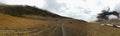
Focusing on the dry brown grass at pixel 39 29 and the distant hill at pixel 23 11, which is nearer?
the dry brown grass at pixel 39 29

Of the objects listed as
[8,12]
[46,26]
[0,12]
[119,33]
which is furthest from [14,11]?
[119,33]

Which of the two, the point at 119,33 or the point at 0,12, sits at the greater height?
the point at 0,12

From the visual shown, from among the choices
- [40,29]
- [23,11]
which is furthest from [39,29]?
[23,11]

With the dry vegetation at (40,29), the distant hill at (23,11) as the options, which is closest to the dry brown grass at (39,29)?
the dry vegetation at (40,29)

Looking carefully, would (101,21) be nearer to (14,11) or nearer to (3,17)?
(14,11)

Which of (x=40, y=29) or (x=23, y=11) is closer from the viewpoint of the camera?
(x=40, y=29)

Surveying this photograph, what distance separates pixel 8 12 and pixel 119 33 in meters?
15.3

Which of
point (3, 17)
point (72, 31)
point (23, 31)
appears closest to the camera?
point (23, 31)

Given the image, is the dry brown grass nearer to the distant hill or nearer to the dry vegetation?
the dry vegetation

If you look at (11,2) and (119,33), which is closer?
(11,2)

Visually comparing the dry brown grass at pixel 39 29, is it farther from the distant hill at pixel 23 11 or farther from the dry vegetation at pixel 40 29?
the distant hill at pixel 23 11

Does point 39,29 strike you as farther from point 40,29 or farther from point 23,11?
point 23,11

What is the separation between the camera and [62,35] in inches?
1444

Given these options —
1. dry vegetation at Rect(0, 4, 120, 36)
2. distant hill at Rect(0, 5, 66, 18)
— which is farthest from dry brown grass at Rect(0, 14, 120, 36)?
distant hill at Rect(0, 5, 66, 18)
